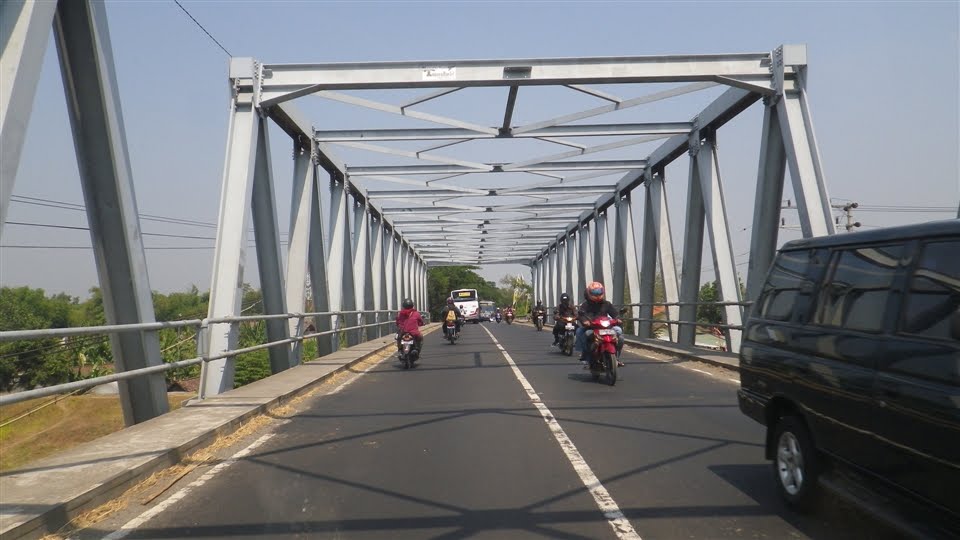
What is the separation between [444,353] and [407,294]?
30.2 m

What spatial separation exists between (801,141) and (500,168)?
37.7ft

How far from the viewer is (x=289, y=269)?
17.0 meters

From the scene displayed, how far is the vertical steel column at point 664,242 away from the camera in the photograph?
22.3 m

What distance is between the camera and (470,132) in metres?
19.2

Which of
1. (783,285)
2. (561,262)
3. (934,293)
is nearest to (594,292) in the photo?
(783,285)

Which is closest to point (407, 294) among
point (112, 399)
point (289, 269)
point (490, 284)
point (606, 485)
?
point (112, 399)

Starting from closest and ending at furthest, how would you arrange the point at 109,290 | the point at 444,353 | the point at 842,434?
1. the point at 842,434
2. the point at 109,290
3. the point at 444,353

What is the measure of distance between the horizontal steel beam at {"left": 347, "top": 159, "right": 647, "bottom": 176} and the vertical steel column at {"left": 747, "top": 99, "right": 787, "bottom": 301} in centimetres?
938

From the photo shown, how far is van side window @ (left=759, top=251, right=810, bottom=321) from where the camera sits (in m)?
5.45

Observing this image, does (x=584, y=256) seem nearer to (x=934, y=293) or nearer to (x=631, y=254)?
(x=631, y=254)

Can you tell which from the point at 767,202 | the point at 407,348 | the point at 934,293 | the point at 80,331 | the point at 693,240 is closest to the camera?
the point at 934,293

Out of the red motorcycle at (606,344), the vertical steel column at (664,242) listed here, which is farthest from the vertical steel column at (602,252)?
the red motorcycle at (606,344)

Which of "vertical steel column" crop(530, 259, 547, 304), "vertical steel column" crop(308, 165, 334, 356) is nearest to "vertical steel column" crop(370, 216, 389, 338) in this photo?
"vertical steel column" crop(308, 165, 334, 356)

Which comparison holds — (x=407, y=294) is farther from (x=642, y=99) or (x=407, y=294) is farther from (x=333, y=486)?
(x=333, y=486)
